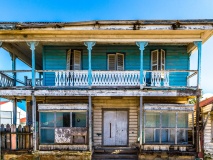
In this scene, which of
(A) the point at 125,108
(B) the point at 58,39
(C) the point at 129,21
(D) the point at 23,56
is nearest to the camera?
(C) the point at 129,21

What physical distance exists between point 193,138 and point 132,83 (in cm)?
407

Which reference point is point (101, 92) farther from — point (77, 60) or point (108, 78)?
point (77, 60)

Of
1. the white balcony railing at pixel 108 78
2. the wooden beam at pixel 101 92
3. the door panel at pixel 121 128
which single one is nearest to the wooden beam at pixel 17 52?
the wooden beam at pixel 101 92

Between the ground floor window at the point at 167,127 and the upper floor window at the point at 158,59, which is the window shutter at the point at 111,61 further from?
the ground floor window at the point at 167,127

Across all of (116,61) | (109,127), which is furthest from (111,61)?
(109,127)

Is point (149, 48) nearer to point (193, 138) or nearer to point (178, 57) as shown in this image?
point (178, 57)

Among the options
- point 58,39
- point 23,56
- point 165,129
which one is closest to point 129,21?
point 58,39

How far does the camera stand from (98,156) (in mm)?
13859

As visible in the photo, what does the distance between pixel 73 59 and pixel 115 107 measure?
3680mm

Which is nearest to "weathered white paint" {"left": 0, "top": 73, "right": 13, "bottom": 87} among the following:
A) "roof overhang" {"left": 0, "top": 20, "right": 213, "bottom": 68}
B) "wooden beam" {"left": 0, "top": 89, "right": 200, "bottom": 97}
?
"wooden beam" {"left": 0, "top": 89, "right": 200, "bottom": 97}

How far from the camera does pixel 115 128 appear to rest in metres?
15.3

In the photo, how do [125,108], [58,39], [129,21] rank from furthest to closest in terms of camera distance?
1. [125,108]
2. [58,39]
3. [129,21]

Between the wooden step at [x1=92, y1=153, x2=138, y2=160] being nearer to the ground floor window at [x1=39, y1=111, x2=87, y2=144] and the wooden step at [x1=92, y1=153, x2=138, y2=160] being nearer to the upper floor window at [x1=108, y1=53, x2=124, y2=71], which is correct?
the ground floor window at [x1=39, y1=111, x2=87, y2=144]

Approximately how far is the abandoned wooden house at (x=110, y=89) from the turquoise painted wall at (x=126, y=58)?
0.06 m
